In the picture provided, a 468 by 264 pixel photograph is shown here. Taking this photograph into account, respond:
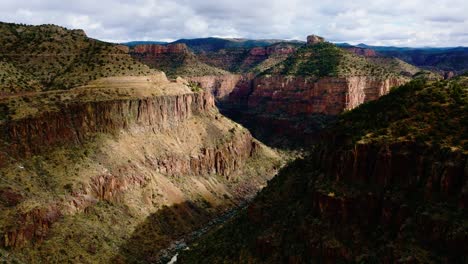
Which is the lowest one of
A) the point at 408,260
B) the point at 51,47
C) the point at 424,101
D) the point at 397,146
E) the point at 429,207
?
the point at 408,260

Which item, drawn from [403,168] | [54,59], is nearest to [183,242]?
[403,168]

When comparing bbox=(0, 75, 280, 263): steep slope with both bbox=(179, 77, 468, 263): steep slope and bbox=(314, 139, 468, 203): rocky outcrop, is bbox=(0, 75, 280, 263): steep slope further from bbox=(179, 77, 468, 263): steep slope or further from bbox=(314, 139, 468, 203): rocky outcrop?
bbox=(314, 139, 468, 203): rocky outcrop

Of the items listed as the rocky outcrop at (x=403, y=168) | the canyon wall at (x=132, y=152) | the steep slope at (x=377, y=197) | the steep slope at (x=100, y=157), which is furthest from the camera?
the steep slope at (x=100, y=157)

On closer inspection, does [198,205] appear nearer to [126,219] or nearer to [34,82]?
[126,219]

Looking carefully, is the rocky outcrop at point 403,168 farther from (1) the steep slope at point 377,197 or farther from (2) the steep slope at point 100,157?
Answer: (2) the steep slope at point 100,157

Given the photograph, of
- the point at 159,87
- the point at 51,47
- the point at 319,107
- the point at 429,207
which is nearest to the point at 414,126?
the point at 429,207

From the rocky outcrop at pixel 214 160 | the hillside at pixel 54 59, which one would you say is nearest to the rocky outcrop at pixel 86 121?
the rocky outcrop at pixel 214 160
